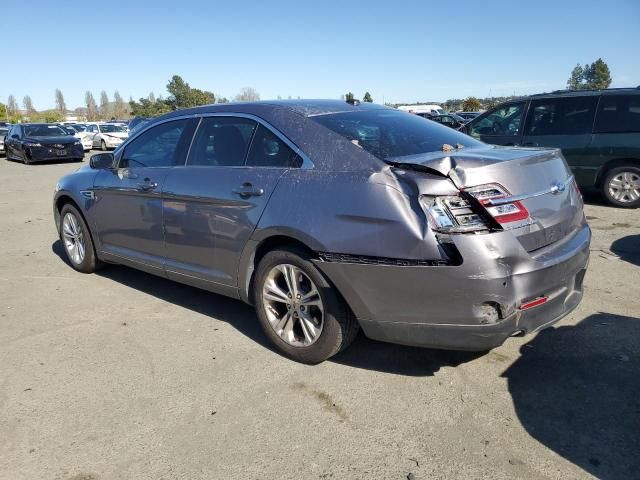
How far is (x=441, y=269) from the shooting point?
2.74 meters

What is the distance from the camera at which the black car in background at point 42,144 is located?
19719mm

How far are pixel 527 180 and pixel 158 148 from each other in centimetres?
302

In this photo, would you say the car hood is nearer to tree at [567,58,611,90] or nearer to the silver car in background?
the silver car in background

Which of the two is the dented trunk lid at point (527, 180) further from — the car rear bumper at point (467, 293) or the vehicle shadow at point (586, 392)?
the vehicle shadow at point (586, 392)

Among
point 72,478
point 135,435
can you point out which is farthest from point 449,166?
point 72,478

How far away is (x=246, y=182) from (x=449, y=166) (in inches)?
55.8

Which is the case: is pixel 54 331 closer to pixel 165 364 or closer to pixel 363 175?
pixel 165 364

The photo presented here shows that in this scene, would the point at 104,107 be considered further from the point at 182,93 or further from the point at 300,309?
the point at 300,309

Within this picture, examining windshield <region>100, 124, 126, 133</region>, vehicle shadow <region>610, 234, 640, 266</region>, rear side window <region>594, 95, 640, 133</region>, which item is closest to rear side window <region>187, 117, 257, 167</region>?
vehicle shadow <region>610, 234, 640, 266</region>

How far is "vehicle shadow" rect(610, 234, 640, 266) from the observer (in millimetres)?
5531

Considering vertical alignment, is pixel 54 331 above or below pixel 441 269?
below

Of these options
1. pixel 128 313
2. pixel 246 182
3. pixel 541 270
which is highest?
pixel 246 182

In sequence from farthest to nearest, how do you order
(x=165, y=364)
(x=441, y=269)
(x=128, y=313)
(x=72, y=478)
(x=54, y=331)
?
(x=128, y=313)
(x=54, y=331)
(x=165, y=364)
(x=441, y=269)
(x=72, y=478)

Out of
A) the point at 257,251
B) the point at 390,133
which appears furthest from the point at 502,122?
the point at 257,251
